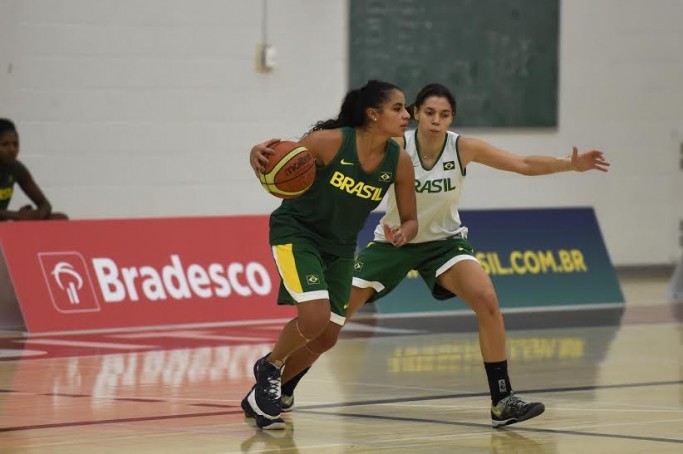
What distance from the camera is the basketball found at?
8.23m

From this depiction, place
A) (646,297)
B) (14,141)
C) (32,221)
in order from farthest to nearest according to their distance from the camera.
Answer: (646,297) < (14,141) < (32,221)

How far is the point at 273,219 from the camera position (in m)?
8.65

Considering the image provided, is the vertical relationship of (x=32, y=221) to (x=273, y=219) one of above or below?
below

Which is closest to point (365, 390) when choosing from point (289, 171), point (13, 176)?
point (289, 171)

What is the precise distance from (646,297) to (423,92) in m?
9.03

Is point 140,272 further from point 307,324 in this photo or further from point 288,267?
point 307,324

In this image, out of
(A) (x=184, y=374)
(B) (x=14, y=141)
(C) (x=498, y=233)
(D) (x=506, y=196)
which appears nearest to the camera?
(A) (x=184, y=374)

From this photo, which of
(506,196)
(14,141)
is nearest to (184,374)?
(14,141)

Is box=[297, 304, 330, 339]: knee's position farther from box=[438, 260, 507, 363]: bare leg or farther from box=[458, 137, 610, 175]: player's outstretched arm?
box=[458, 137, 610, 175]: player's outstretched arm

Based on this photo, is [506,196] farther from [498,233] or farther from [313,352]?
[313,352]

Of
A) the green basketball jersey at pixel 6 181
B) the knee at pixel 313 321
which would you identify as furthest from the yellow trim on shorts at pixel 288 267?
the green basketball jersey at pixel 6 181

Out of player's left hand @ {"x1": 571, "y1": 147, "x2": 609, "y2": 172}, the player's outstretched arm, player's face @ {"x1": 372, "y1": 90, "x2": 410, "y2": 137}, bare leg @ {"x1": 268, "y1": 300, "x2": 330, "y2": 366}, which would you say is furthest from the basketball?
player's left hand @ {"x1": 571, "y1": 147, "x2": 609, "y2": 172}

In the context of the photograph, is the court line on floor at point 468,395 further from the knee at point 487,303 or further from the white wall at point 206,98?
the white wall at point 206,98

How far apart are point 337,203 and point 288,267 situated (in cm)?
40
